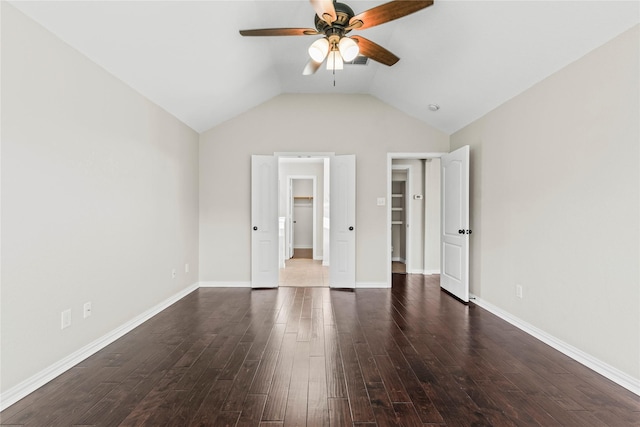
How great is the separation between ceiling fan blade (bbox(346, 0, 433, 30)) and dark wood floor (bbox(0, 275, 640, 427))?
260 centimetres

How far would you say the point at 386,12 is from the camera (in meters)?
2.24

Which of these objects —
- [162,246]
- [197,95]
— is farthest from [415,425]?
[197,95]

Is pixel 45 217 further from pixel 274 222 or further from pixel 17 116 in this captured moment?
pixel 274 222

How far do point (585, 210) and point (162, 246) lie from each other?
4.35 metres

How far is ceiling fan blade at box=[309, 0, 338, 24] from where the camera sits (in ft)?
7.05

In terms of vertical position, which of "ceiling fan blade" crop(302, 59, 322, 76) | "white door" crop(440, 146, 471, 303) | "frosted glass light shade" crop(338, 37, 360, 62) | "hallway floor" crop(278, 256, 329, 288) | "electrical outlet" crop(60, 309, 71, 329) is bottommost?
"hallway floor" crop(278, 256, 329, 288)

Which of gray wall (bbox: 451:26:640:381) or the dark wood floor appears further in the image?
gray wall (bbox: 451:26:640:381)

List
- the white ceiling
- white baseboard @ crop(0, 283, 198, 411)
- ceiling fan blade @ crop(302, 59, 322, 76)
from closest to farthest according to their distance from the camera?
white baseboard @ crop(0, 283, 198, 411) < the white ceiling < ceiling fan blade @ crop(302, 59, 322, 76)

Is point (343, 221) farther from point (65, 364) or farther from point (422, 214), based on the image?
point (65, 364)

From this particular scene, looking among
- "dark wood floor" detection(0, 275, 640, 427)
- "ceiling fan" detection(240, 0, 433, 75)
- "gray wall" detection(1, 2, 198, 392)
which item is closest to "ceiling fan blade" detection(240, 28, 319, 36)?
"ceiling fan" detection(240, 0, 433, 75)

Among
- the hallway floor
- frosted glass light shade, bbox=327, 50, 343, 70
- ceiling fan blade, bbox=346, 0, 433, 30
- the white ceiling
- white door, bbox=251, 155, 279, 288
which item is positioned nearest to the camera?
ceiling fan blade, bbox=346, 0, 433, 30

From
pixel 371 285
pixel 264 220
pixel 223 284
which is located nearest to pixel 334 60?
pixel 264 220

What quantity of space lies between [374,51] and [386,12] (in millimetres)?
557

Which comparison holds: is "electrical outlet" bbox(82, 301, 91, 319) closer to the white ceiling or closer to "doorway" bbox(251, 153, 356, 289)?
the white ceiling
